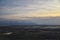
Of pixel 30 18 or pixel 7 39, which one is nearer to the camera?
pixel 7 39

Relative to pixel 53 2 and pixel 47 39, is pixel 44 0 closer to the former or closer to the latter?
pixel 53 2

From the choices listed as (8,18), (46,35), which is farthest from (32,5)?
(46,35)

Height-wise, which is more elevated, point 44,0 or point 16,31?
point 44,0

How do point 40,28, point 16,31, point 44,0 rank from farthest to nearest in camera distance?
point 44,0 → point 40,28 → point 16,31

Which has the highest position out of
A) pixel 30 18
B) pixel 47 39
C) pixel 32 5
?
pixel 32 5

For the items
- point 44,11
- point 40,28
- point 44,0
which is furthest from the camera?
point 44,0

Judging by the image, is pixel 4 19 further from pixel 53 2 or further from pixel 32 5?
pixel 53 2

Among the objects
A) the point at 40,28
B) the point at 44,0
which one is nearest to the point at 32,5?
the point at 44,0
